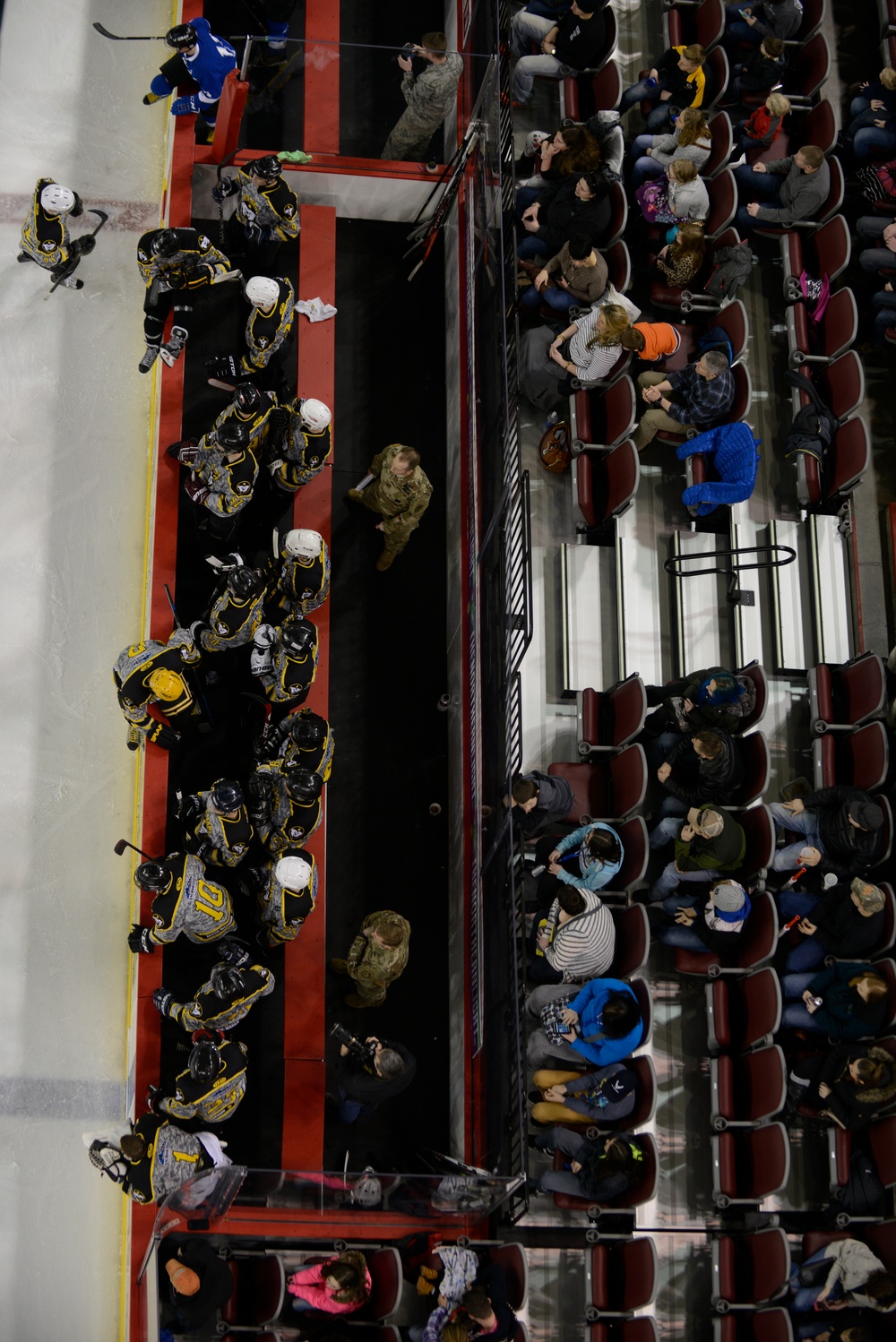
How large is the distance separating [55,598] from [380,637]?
2092 mm

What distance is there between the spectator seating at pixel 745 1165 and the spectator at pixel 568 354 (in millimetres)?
4737

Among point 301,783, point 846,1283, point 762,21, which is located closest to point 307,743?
point 301,783

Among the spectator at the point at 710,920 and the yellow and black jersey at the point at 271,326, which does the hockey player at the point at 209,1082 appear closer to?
the spectator at the point at 710,920

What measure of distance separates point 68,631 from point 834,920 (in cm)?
496

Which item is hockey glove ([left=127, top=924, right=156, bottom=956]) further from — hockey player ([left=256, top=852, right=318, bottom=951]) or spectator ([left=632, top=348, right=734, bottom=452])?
spectator ([left=632, top=348, right=734, bottom=452])

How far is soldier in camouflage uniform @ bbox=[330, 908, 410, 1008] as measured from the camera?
5969mm

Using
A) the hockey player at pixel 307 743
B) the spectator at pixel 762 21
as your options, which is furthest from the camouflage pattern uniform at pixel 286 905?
the spectator at pixel 762 21

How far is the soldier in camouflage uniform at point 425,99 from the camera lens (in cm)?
756

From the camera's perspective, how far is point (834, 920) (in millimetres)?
6406

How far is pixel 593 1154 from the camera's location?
6.08m

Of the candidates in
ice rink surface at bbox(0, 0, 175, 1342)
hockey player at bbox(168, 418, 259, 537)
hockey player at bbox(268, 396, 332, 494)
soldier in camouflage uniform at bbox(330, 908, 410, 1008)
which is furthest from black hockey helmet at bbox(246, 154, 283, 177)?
soldier in camouflage uniform at bbox(330, 908, 410, 1008)

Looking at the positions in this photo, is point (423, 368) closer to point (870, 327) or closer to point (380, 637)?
point (380, 637)

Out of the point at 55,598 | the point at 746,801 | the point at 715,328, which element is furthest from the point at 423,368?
the point at 746,801

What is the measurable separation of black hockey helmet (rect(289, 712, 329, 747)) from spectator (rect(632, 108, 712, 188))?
15.5ft
